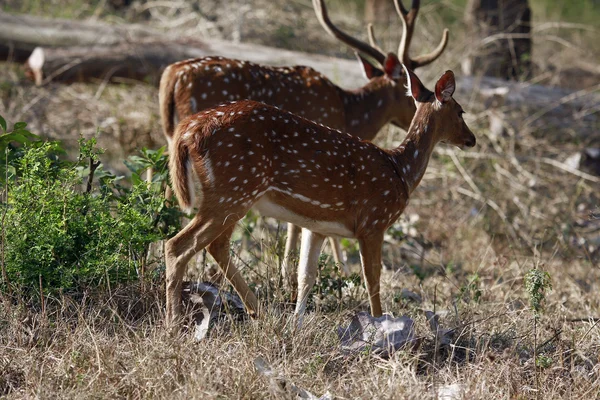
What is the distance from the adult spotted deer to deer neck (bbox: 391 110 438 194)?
1.01 m

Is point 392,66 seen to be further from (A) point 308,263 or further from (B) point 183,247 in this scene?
(B) point 183,247

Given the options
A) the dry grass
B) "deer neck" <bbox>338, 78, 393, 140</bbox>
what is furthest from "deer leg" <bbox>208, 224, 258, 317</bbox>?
"deer neck" <bbox>338, 78, 393, 140</bbox>

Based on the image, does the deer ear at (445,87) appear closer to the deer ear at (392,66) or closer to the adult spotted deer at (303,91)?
the adult spotted deer at (303,91)

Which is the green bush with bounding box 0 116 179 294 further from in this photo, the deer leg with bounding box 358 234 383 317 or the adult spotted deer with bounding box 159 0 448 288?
the deer leg with bounding box 358 234 383 317

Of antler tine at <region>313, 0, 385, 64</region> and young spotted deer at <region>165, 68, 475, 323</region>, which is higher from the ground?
antler tine at <region>313, 0, 385, 64</region>

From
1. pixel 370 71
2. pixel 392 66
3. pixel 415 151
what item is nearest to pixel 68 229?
pixel 415 151

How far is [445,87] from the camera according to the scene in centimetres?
589

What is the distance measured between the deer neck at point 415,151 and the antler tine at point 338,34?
227 cm

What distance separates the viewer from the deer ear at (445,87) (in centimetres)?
578

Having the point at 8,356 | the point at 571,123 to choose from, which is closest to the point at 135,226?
the point at 8,356

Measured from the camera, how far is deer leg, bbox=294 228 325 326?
5.51m

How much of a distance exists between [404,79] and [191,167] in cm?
374

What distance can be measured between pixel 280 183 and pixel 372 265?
895 millimetres

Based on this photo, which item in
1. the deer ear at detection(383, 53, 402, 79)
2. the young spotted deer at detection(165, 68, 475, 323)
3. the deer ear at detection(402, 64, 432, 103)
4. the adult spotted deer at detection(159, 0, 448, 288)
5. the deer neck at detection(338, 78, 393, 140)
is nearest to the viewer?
the young spotted deer at detection(165, 68, 475, 323)
